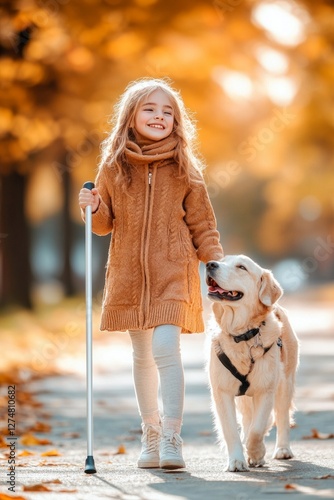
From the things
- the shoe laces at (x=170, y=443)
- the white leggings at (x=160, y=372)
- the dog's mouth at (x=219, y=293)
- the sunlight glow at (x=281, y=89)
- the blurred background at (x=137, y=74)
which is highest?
the sunlight glow at (x=281, y=89)

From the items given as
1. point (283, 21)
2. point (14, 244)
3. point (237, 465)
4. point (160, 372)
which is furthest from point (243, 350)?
point (14, 244)

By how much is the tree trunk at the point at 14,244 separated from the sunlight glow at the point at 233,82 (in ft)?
14.9

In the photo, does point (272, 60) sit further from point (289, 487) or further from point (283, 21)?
point (289, 487)

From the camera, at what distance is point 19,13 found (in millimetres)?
14617

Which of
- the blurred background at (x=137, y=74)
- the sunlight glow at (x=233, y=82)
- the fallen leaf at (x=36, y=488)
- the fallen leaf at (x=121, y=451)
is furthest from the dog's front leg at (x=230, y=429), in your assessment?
the sunlight glow at (x=233, y=82)

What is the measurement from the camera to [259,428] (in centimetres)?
609

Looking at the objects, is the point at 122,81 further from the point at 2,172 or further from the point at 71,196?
the point at 71,196

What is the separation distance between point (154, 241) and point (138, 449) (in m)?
1.80

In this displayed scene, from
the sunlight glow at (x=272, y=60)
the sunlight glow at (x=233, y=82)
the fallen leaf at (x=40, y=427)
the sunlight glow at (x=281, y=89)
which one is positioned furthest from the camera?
the sunlight glow at (x=281, y=89)

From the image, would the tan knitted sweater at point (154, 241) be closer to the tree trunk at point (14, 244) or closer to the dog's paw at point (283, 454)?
the dog's paw at point (283, 454)

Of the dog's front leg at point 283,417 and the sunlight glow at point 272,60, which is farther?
the sunlight glow at point 272,60

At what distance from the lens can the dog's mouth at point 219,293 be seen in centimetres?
623

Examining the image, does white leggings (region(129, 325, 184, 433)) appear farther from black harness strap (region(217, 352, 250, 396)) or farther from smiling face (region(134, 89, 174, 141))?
smiling face (region(134, 89, 174, 141))

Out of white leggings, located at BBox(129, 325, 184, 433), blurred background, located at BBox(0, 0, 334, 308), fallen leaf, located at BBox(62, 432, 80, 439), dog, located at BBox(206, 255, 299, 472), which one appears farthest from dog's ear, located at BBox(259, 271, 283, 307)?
blurred background, located at BBox(0, 0, 334, 308)
